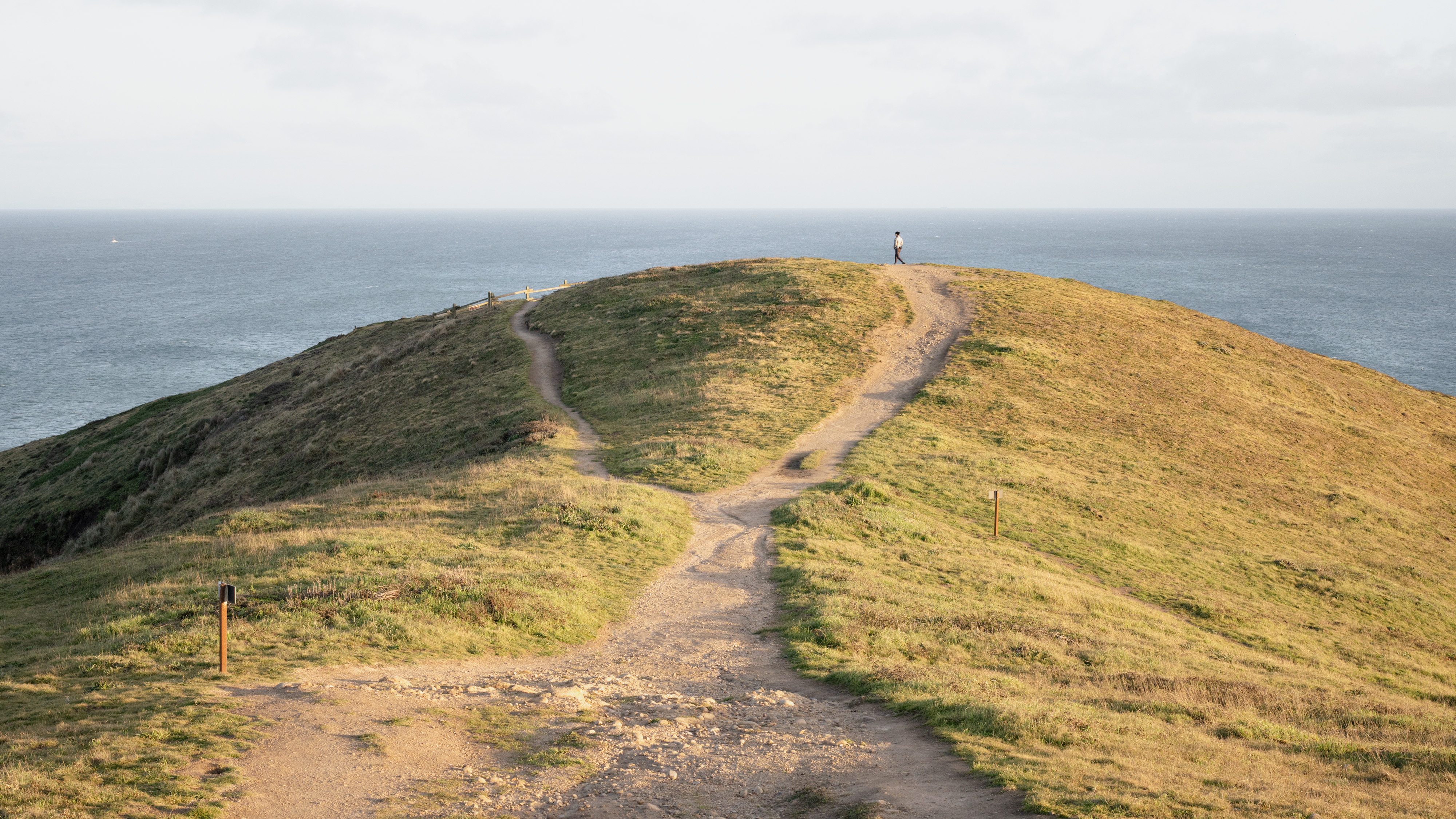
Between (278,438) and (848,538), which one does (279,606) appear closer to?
(848,538)

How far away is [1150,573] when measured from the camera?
26.2 m

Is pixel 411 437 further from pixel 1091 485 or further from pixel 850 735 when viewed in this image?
pixel 850 735

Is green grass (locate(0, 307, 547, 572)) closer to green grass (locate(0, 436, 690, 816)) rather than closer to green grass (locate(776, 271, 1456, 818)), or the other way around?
green grass (locate(0, 436, 690, 816))

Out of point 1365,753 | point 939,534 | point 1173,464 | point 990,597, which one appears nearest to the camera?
point 1365,753

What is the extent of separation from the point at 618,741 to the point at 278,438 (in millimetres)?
40312

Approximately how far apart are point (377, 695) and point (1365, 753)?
14.8 m

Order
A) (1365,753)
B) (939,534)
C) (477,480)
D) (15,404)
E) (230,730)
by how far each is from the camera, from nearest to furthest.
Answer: (230,730), (1365,753), (939,534), (477,480), (15,404)

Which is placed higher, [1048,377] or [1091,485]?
[1048,377]

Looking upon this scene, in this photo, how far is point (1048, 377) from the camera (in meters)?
41.8

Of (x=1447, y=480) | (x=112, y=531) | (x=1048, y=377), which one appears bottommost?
(x=112, y=531)

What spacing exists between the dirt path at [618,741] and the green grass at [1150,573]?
106 centimetres

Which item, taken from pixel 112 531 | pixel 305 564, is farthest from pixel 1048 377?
pixel 112 531

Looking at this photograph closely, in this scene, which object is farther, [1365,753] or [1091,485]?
[1091,485]

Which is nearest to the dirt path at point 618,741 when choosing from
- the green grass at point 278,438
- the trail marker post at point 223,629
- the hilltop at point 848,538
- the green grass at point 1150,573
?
the hilltop at point 848,538
